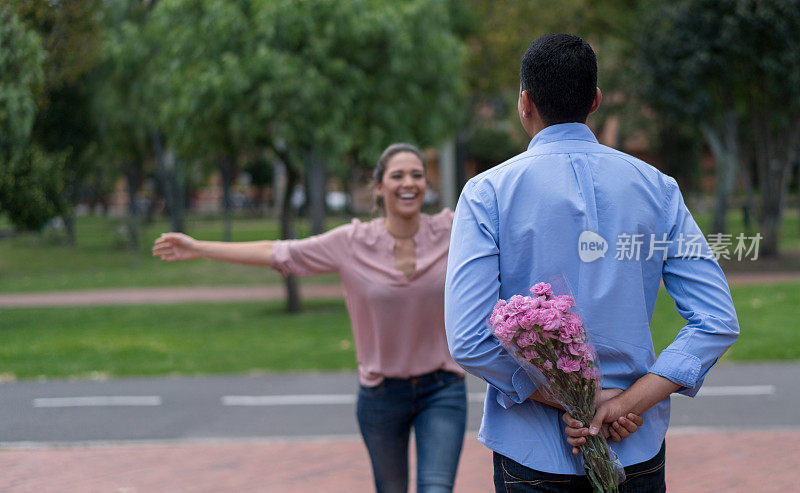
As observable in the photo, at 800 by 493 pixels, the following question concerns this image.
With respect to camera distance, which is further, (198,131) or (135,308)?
(135,308)

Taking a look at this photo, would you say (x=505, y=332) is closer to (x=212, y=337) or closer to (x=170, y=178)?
(x=212, y=337)

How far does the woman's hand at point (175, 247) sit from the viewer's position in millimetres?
3551

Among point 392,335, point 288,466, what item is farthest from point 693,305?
point 288,466

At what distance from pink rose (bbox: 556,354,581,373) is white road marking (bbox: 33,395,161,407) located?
7.18 m

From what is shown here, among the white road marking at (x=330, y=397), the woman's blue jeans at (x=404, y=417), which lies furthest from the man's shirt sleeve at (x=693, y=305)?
the white road marking at (x=330, y=397)

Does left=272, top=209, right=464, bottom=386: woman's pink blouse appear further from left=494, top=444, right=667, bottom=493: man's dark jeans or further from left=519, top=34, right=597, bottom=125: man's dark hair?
left=519, top=34, right=597, bottom=125: man's dark hair

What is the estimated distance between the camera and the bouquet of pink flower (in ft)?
6.25

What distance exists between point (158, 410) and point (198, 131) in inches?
266

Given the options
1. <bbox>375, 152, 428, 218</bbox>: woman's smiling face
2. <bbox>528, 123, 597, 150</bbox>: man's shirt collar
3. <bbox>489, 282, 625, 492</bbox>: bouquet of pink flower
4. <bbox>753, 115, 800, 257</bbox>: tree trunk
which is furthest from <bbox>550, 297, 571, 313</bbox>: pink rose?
<bbox>753, 115, 800, 257</bbox>: tree trunk

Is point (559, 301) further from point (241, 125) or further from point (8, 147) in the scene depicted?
point (241, 125)

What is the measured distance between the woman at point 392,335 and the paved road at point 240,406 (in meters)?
3.52

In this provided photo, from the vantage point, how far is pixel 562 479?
6.81ft

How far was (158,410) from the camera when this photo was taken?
827cm

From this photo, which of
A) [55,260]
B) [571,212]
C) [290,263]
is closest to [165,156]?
[55,260]
